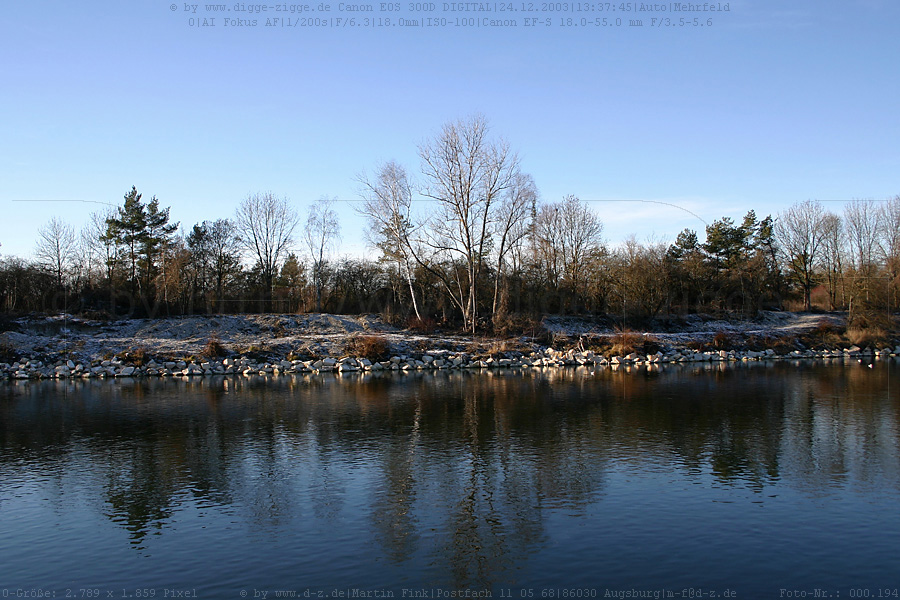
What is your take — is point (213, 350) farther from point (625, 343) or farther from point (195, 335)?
point (625, 343)

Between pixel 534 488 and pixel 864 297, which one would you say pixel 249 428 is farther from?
pixel 864 297

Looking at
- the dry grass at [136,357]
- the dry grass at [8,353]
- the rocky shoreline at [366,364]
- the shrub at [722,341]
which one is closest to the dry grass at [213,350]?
the rocky shoreline at [366,364]

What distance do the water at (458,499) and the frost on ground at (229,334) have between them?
45.2 feet

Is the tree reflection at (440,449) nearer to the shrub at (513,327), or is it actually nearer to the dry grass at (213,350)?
the dry grass at (213,350)

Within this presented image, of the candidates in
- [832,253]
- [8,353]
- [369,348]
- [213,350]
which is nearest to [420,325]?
[369,348]

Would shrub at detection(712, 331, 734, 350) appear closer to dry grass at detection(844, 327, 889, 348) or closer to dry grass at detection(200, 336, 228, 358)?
dry grass at detection(844, 327, 889, 348)

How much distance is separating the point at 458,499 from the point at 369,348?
22.9 m

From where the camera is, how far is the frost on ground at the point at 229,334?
31.6 metres

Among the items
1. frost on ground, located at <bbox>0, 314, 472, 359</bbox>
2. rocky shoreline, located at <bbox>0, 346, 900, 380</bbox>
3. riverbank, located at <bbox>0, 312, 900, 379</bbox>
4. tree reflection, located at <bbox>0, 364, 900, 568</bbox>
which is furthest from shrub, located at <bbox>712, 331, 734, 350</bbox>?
frost on ground, located at <bbox>0, 314, 472, 359</bbox>

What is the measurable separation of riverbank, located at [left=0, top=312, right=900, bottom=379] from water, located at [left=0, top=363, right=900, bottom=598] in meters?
12.2

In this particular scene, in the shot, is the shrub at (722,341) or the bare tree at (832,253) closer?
the shrub at (722,341)

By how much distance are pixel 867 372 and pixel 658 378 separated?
28.8ft

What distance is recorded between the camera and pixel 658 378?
26.0 metres

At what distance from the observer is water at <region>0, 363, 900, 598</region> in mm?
7035
